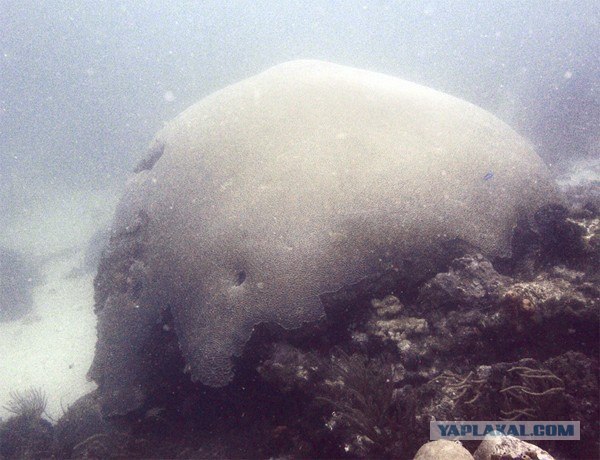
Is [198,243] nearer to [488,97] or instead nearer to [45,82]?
[488,97]

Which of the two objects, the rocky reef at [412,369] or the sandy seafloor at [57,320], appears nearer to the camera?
the rocky reef at [412,369]

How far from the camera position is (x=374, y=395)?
346 centimetres

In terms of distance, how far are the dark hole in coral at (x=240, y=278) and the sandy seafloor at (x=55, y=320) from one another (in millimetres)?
5793

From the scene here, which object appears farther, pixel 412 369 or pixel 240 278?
pixel 240 278

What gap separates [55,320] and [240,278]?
1190cm

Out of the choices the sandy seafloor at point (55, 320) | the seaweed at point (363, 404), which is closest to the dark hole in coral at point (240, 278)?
the seaweed at point (363, 404)

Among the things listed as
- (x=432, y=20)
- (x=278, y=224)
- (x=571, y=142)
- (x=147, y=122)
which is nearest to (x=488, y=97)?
(x=571, y=142)

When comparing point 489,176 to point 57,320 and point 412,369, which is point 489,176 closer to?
point 412,369

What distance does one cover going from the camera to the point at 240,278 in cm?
410

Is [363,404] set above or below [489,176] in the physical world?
below

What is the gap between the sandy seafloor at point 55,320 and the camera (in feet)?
30.0

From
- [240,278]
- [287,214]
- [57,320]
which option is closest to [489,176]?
[287,214]

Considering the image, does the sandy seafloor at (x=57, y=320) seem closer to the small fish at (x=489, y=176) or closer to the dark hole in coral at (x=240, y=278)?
the dark hole in coral at (x=240, y=278)

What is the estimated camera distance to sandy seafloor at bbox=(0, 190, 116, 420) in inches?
360
